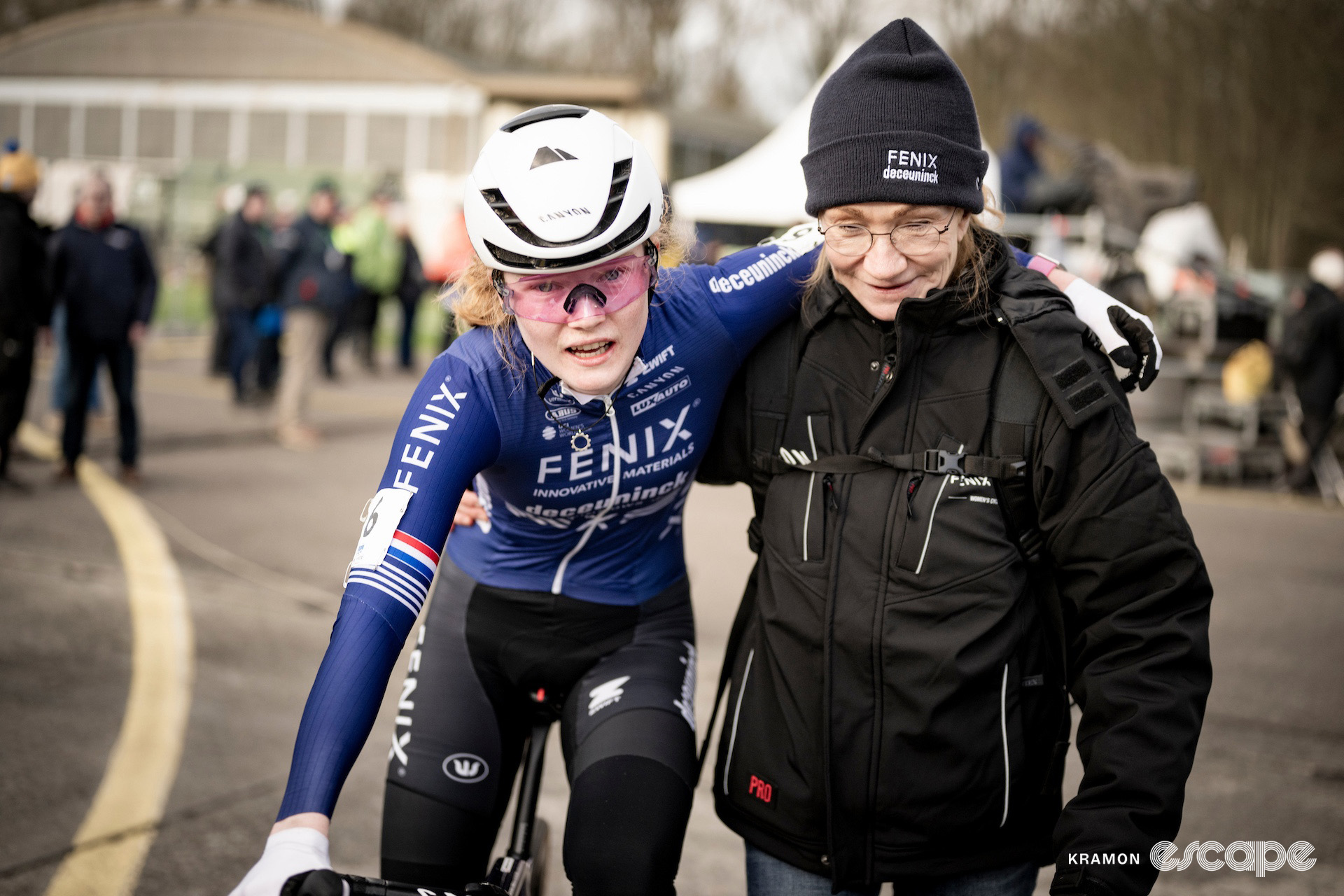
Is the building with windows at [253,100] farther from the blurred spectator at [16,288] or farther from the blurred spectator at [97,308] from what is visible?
the blurred spectator at [16,288]

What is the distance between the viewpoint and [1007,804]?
86.5 inches

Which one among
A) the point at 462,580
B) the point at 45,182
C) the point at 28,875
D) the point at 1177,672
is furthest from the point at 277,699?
the point at 45,182

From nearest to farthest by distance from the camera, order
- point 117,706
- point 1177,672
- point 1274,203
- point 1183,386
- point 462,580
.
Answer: point 1177,672 → point 462,580 → point 117,706 → point 1183,386 → point 1274,203

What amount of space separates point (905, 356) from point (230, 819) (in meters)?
3.21

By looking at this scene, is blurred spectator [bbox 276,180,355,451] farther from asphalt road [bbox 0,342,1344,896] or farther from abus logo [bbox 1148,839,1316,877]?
abus logo [bbox 1148,839,1316,877]

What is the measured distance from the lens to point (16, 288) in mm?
9008

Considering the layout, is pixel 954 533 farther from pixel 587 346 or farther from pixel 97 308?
pixel 97 308

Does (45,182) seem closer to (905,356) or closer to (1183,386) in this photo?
(1183,386)

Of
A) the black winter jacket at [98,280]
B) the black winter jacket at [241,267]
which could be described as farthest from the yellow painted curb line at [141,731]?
the black winter jacket at [241,267]

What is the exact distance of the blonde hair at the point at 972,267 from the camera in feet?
7.45

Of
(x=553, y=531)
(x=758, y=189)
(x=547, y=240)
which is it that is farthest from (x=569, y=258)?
(x=758, y=189)

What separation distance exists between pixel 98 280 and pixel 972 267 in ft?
30.1

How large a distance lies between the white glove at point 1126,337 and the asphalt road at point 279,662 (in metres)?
2.41

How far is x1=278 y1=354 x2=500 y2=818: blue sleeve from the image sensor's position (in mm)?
1988
